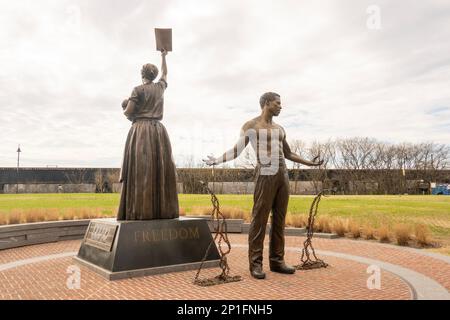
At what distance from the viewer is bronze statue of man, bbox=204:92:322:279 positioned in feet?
21.4

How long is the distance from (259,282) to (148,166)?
9.97 ft

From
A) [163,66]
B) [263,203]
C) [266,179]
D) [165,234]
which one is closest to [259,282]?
[263,203]

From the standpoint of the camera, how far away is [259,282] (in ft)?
20.0

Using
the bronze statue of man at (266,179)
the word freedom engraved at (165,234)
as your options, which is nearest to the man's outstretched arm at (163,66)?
the bronze statue of man at (266,179)

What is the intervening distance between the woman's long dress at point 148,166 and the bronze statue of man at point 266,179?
1.60 m

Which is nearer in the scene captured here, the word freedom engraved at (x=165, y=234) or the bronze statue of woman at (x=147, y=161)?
the word freedom engraved at (x=165, y=234)

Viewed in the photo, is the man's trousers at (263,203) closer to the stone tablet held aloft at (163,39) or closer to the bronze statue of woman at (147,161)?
the bronze statue of woman at (147,161)

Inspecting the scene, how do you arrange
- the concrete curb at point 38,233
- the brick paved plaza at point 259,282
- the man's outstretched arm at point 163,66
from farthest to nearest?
the concrete curb at point 38,233 < the man's outstretched arm at point 163,66 < the brick paved plaza at point 259,282

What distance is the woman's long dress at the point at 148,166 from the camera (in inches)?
293

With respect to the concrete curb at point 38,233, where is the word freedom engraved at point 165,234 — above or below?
above

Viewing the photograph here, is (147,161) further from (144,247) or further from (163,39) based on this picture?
(163,39)

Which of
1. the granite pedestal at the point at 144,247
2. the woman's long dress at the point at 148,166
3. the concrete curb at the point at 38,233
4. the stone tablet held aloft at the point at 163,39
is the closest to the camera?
the granite pedestal at the point at 144,247

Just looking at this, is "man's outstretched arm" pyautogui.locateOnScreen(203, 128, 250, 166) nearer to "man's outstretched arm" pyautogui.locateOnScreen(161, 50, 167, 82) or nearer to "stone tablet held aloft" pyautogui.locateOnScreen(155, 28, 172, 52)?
"man's outstretched arm" pyautogui.locateOnScreen(161, 50, 167, 82)

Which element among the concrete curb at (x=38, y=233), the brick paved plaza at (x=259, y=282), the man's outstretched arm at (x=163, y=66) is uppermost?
the man's outstretched arm at (x=163, y=66)
